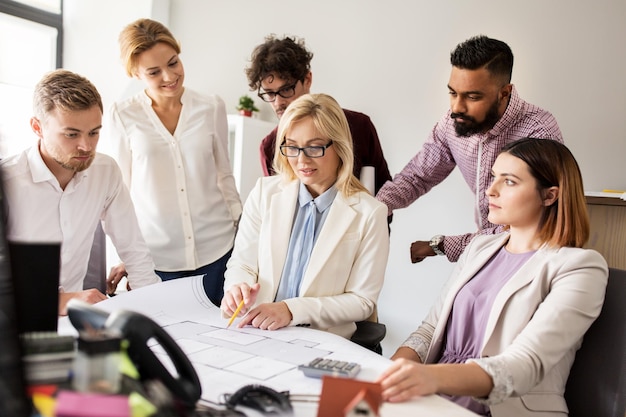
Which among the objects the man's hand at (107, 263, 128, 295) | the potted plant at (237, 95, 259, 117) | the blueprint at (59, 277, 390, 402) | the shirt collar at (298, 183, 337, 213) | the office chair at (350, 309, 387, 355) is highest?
the potted plant at (237, 95, 259, 117)

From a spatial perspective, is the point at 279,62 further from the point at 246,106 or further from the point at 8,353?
the point at 8,353

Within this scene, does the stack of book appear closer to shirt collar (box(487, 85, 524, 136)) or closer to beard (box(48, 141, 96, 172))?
beard (box(48, 141, 96, 172))

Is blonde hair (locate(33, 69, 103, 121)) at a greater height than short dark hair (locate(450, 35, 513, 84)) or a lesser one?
lesser

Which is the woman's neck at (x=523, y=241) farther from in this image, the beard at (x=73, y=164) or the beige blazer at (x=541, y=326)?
the beard at (x=73, y=164)

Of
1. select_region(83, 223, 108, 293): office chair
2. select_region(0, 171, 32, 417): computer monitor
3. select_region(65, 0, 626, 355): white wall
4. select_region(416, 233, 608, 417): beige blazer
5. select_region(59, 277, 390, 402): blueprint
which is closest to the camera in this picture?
select_region(0, 171, 32, 417): computer monitor

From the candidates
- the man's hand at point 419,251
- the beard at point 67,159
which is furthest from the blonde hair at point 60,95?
the man's hand at point 419,251

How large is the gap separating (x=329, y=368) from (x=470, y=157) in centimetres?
134

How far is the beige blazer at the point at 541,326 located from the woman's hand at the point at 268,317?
519mm

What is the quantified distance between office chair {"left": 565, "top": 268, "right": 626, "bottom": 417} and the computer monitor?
4.02 ft

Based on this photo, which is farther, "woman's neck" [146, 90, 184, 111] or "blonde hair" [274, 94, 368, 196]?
"woman's neck" [146, 90, 184, 111]

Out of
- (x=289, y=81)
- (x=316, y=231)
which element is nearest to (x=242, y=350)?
(x=316, y=231)

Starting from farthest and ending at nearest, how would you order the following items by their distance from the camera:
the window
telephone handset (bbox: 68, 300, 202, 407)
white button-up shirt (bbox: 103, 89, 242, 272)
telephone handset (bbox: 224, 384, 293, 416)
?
the window → white button-up shirt (bbox: 103, 89, 242, 272) → telephone handset (bbox: 224, 384, 293, 416) → telephone handset (bbox: 68, 300, 202, 407)

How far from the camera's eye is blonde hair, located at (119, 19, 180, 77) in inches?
86.4

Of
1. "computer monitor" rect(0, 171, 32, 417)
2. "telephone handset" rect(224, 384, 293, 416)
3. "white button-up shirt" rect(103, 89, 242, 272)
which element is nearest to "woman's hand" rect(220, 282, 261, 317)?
"telephone handset" rect(224, 384, 293, 416)
